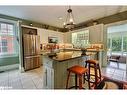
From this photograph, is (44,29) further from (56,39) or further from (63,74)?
(63,74)

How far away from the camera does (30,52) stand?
4.74m

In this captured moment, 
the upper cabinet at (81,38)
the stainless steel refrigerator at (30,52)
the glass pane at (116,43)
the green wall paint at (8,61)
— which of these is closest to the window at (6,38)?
the green wall paint at (8,61)

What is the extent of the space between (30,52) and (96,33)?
365cm

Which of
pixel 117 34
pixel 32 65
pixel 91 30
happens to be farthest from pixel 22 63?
pixel 117 34

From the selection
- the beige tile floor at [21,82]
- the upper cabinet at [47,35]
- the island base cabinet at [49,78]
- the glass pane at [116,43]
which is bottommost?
the beige tile floor at [21,82]

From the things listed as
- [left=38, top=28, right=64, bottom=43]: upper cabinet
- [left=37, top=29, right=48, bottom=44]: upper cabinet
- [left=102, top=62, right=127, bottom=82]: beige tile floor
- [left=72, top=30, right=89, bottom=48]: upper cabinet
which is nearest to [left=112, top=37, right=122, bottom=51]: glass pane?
[left=72, top=30, right=89, bottom=48]: upper cabinet

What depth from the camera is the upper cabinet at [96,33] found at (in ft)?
17.1

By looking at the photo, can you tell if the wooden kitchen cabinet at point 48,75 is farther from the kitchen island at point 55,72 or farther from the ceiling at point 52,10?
the ceiling at point 52,10

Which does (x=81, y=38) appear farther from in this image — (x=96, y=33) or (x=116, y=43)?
(x=116, y=43)

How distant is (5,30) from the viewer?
4742 mm

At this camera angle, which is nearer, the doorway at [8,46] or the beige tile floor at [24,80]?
the beige tile floor at [24,80]

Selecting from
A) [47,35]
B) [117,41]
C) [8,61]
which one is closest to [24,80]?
[8,61]

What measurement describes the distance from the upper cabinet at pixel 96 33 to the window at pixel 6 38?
4.30 metres

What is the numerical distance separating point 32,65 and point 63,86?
2.84 metres
